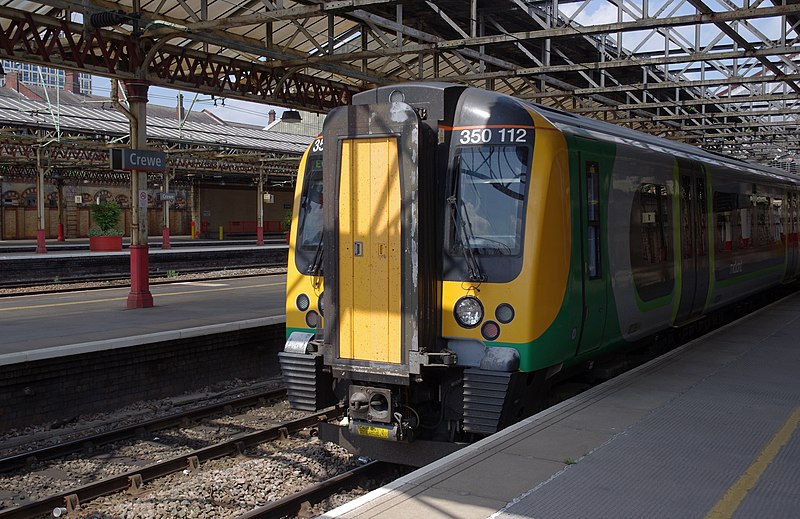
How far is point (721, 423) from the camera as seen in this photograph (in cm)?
700

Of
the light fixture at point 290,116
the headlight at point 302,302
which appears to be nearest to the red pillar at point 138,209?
the light fixture at point 290,116

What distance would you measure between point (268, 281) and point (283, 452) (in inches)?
594

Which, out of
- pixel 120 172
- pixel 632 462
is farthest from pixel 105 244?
pixel 632 462

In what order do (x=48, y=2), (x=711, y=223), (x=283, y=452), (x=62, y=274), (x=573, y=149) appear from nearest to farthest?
(x=573, y=149) < (x=283, y=452) < (x=48, y=2) < (x=711, y=223) < (x=62, y=274)

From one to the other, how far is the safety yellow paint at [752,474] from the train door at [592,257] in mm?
1788

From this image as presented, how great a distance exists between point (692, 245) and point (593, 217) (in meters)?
3.74

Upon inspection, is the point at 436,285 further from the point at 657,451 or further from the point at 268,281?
the point at 268,281

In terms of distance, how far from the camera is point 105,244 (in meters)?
33.6

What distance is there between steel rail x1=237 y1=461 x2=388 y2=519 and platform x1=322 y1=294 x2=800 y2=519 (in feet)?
4.84

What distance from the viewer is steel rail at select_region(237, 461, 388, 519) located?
631 cm

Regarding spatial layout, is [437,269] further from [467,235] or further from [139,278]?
[139,278]

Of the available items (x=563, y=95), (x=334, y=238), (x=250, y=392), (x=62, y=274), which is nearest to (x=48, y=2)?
(x=250, y=392)

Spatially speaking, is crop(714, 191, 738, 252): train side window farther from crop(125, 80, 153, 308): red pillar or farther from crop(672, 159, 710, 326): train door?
crop(125, 80, 153, 308): red pillar

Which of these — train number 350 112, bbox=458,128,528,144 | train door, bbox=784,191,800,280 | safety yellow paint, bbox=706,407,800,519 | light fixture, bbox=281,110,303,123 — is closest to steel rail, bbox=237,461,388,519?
train number 350 112, bbox=458,128,528,144
